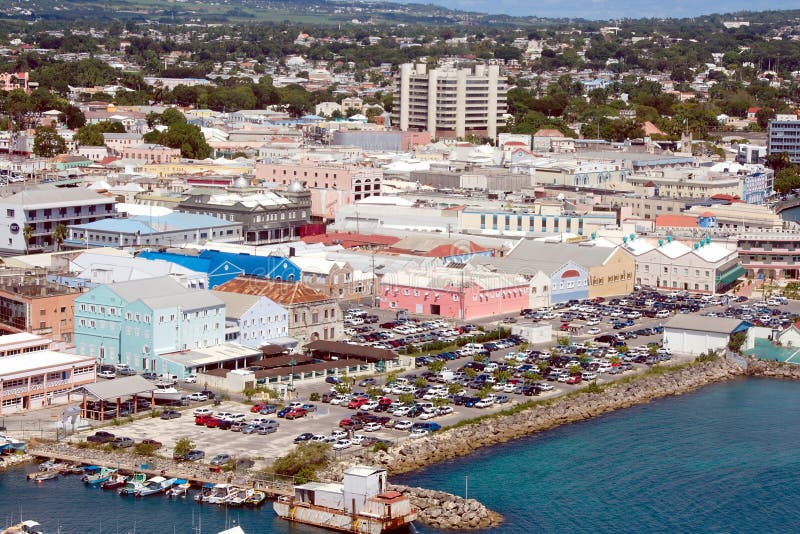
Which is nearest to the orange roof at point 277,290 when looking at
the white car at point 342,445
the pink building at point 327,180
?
the white car at point 342,445

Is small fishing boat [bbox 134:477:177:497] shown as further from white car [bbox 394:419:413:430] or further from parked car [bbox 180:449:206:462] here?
white car [bbox 394:419:413:430]

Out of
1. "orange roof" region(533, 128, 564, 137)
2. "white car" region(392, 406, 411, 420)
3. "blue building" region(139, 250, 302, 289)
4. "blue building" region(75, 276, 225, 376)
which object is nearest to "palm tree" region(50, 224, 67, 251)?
"blue building" region(139, 250, 302, 289)

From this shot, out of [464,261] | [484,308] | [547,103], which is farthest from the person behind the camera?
[547,103]

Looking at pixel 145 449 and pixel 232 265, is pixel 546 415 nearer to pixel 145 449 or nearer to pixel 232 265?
pixel 145 449

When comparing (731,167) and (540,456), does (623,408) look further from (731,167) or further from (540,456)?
(731,167)

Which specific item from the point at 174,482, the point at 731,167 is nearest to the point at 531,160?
the point at 731,167

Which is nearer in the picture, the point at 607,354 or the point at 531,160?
the point at 607,354

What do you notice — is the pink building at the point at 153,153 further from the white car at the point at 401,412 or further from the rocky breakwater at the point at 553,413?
the white car at the point at 401,412

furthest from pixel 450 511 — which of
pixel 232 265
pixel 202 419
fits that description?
pixel 232 265
